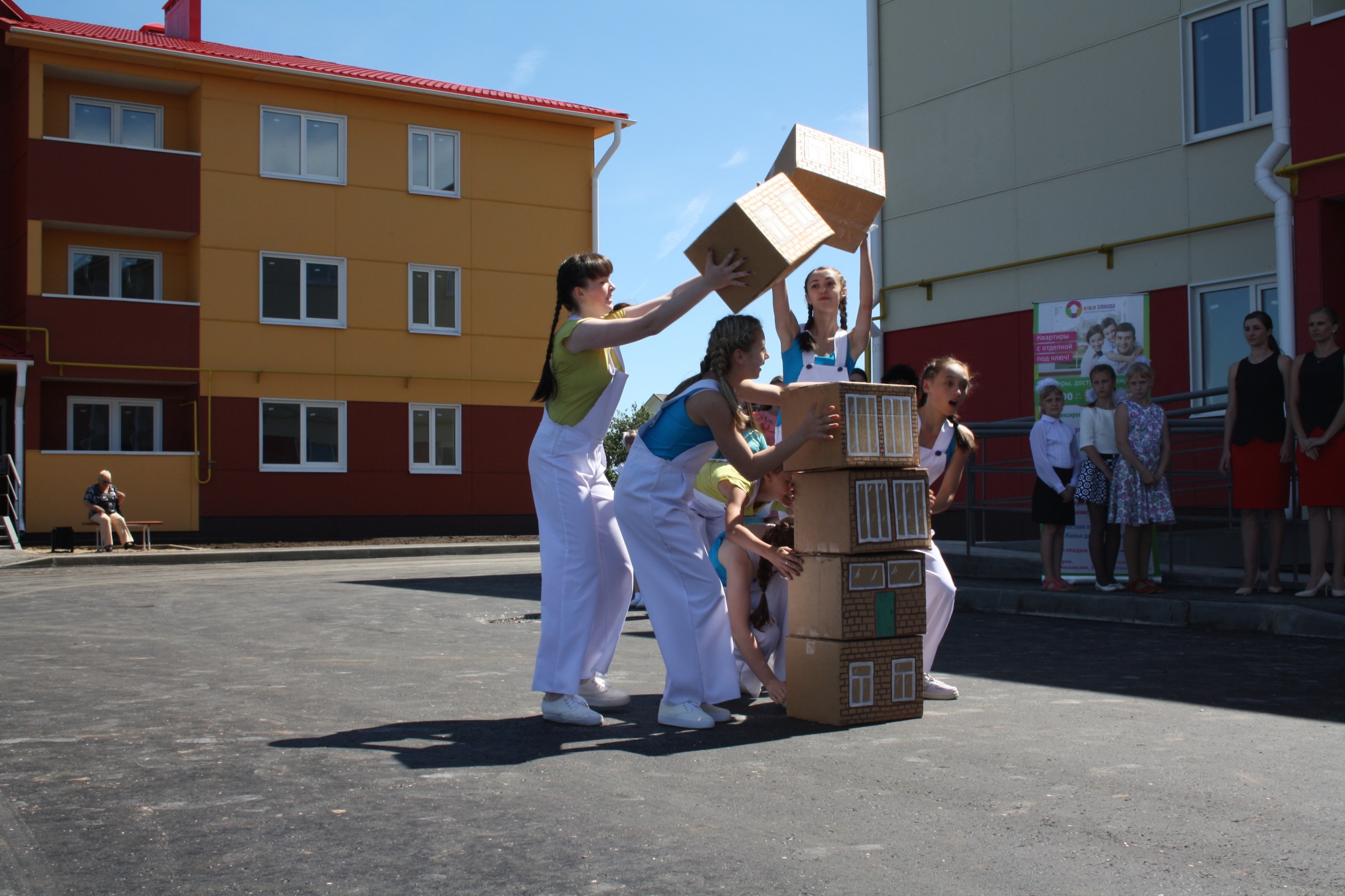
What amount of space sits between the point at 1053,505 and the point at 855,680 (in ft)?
18.9

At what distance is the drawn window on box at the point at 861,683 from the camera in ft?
16.9

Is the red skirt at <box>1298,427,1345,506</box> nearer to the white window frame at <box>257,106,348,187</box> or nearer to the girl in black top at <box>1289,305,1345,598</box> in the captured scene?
the girl in black top at <box>1289,305,1345,598</box>

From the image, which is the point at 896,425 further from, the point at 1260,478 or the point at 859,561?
the point at 1260,478

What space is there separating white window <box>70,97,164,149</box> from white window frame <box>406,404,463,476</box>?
7287 mm

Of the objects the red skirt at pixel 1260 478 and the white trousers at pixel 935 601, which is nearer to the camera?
the white trousers at pixel 935 601

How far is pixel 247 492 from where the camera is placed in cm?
2466

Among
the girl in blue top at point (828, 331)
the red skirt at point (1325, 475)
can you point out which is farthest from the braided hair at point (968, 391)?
the red skirt at point (1325, 475)

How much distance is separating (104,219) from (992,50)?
53.6 ft

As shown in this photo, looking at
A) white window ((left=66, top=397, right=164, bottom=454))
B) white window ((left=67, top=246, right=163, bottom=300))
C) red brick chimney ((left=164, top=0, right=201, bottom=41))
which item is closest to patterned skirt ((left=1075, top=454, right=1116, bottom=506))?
white window ((left=66, top=397, right=164, bottom=454))

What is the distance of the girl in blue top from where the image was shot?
20.7 feet

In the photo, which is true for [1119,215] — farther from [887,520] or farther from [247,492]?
[247,492]

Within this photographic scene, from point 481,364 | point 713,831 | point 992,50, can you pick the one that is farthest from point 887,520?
point 481,364

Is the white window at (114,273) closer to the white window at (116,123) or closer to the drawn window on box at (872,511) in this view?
the white window at (116,123)

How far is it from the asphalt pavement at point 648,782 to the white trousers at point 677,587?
24 cm
